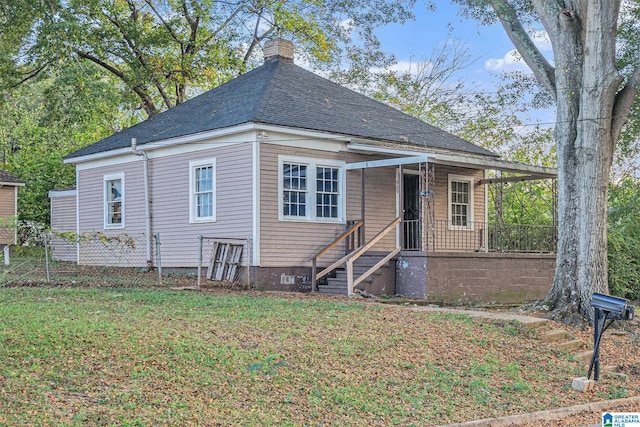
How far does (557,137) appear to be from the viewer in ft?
42.8

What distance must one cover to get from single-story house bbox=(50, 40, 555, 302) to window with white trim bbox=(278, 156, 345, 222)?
28 millimetres

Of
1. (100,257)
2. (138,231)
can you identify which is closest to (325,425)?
(138,231)

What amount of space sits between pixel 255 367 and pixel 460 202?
13305mm

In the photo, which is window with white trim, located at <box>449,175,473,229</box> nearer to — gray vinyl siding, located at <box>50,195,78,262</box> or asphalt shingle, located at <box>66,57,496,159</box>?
asphalt shingle, located at <box>66,57,496,159</box>

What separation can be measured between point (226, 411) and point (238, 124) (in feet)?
32.0

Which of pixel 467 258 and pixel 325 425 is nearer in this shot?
pixel 325 425

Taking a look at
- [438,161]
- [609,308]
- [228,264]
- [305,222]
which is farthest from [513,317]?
[228,264]

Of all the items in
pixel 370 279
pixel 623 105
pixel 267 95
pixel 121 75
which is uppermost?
pixel 121 75

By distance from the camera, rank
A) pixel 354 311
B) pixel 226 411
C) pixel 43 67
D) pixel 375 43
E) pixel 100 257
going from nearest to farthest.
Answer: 1. pixel 226 411
2. pixel 354 311
3. pixel 100 257
4. pixel 43 67
5. pixel 375 43

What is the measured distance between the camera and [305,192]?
1642 centimetres

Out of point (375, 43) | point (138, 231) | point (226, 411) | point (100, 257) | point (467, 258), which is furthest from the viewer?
point (375, 43)

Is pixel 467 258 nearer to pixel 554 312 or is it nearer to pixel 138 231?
pixel 554 312

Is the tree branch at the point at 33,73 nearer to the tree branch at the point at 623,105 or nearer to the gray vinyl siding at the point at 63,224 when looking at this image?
the gray vinyl siding at the point at 63,224

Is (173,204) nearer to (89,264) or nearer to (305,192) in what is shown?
A: (305,192)
